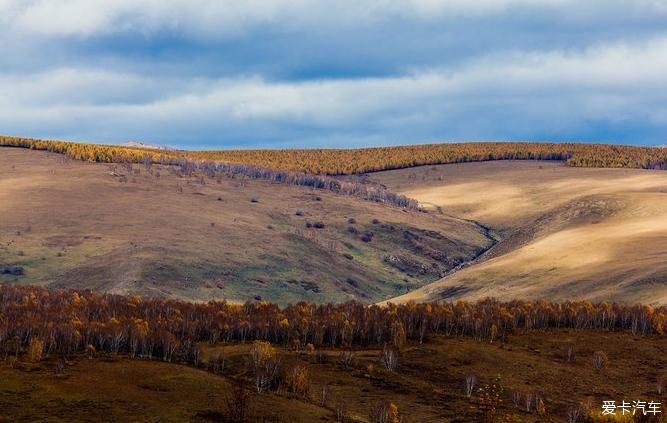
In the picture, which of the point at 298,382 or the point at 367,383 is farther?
the point at 367,383

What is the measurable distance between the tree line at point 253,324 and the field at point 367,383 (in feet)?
16.4

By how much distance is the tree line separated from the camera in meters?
148

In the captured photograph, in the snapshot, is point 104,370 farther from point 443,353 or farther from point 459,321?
point 459,321

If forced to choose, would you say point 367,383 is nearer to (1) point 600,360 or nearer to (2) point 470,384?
(2) point 470,384

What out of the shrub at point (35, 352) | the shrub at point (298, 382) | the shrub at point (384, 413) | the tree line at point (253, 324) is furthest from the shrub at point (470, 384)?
the shrub at point (35, 352)

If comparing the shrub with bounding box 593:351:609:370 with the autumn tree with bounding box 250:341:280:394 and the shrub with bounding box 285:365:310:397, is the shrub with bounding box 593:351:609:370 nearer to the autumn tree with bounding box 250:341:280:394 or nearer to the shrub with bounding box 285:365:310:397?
the autumn tree with bounding box 250:341:280:394

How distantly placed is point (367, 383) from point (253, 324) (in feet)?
121

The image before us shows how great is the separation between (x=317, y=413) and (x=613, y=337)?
73.3 meters

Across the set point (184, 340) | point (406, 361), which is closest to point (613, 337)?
point (406, 361)

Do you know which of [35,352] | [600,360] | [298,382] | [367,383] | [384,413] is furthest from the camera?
[600,360]

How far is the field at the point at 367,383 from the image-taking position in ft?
379

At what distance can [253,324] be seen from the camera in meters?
170

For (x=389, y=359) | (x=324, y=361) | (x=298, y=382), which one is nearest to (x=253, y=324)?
(x=324, y=361)

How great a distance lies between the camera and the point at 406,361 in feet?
498
